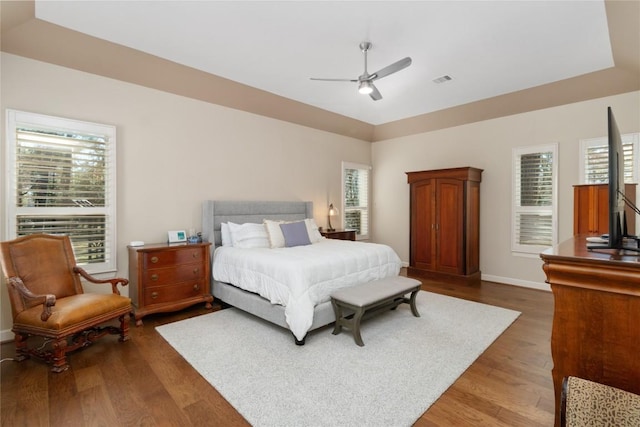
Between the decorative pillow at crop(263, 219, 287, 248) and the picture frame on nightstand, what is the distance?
1.11 metres

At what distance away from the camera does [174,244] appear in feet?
12.8

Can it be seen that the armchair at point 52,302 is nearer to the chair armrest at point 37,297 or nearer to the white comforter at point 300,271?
the chair armrest at point 37,297

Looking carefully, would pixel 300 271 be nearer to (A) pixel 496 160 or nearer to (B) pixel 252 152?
(B) pixel 252 152

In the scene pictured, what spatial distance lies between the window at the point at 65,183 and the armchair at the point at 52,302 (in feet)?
1.11

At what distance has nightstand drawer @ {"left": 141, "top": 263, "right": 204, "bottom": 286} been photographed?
3.54 metres

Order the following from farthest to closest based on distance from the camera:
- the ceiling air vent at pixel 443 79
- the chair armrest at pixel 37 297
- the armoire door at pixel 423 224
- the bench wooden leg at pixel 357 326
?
the armoire door at pixel 423 224 < the ceiling air vent at pixel 443 79 < the bench wooden leg at pixel 357 326 < the chair armrest at pixel 37 297

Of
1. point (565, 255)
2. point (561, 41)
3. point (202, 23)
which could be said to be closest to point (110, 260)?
point (202, 23)

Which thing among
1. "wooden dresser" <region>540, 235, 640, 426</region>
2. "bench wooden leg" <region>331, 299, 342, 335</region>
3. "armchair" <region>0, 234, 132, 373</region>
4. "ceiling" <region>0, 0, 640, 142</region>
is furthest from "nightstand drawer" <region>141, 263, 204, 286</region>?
"wooden dresser" <region>540, 235, 640, 426</region>

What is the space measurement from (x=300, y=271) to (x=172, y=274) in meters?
1.76

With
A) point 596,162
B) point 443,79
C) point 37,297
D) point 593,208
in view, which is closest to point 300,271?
point 37,297

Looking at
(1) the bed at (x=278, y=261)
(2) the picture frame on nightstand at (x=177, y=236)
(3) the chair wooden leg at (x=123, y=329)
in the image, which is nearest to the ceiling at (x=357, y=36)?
(1) the bed at (x=278, y=261)

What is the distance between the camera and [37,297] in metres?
2.49

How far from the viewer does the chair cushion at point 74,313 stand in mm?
2480

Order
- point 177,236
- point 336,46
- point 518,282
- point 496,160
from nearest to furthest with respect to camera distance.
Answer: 1. point 336,46
2. point 177,236
3. point 518,282
4. point 496,160
